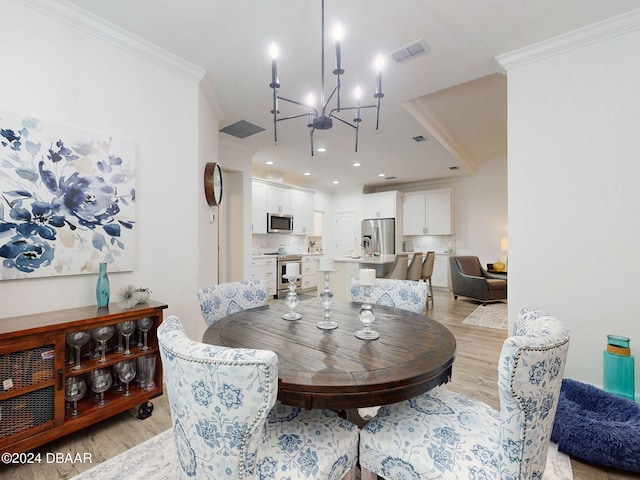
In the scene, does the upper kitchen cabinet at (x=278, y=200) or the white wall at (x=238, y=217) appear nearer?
the white wall at (x=238, y=217)

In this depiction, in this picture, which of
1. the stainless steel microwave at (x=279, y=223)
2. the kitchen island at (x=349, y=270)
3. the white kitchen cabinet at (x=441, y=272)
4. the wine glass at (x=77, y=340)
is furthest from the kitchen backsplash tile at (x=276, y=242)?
the wine glass at (x=77, y=340)

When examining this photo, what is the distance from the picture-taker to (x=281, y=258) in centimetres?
618

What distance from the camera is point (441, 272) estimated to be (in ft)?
24.0

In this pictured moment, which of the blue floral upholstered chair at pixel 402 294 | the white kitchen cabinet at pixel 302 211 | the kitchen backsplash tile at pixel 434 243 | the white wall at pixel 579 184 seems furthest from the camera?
the kitchen backsplash tile at pixel 434 243

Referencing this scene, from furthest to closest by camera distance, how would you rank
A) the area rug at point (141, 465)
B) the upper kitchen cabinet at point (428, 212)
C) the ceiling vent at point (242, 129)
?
1. the upper kitchen cabinet at point (428, 212)
2. the ceiling vent at point (242, 129)
3. the area rug at point (141, 465)

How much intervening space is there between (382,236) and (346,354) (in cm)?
666

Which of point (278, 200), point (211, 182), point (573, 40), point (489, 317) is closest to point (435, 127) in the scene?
point (573, 40)

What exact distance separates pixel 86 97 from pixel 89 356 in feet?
5.75

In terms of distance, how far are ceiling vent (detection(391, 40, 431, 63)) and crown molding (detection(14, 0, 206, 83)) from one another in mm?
1718

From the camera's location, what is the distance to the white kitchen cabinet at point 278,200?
6.28 meters

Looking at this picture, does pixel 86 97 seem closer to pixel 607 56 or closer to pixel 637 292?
pixel 607 56

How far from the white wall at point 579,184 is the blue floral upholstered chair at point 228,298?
2143 mm

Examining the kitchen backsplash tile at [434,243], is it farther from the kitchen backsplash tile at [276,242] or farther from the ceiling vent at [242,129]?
the ceiling vent at [242,129]

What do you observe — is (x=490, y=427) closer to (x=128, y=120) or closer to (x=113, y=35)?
(x=128, y=120)
